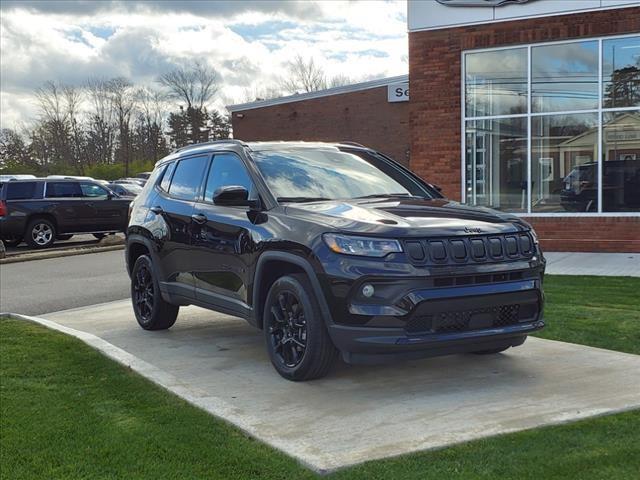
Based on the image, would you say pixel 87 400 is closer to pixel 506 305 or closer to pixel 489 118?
pixel 506 305

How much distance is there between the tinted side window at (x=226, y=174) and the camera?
5.97m

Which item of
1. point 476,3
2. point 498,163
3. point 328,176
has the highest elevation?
point 476,3

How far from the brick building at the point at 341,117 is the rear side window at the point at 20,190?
18.1 meters

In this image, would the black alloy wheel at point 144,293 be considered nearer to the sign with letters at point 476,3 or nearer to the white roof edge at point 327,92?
the sign with letters at point 476,3

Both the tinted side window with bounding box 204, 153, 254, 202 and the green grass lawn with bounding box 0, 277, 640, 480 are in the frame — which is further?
the tinted side window with bounding box 204, 153, 254, 202

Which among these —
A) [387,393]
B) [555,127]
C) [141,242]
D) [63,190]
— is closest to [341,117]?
[63,190]

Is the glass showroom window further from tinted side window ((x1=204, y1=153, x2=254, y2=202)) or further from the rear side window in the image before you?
the rear side window

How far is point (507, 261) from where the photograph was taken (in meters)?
4.86

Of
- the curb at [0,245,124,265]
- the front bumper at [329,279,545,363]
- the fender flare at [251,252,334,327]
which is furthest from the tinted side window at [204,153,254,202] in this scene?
the curb at [0,245,124,265]

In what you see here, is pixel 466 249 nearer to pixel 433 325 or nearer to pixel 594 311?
pixel 433 325

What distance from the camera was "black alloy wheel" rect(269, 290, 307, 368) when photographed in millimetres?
5105

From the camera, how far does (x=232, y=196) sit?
18.0ft

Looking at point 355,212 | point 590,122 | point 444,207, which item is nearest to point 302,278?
point 355,212

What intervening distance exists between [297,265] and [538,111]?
10.5 m
